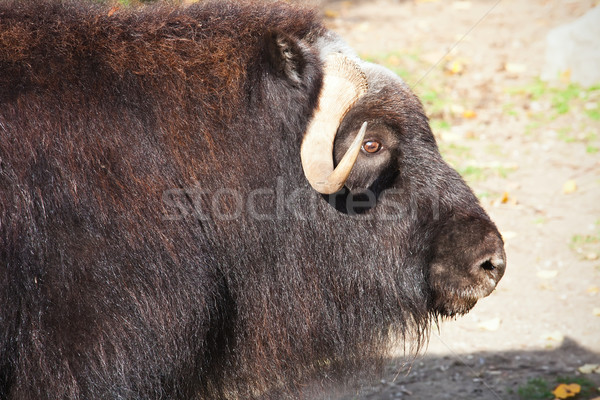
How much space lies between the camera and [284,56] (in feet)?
8.42

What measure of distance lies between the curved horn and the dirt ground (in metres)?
1.42

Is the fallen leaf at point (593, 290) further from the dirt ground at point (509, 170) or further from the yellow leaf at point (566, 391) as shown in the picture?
the yellow leaf at point (566, 391)

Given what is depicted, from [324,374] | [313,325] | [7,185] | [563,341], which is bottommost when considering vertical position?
[563,341]

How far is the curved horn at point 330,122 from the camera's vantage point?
2.53 metres

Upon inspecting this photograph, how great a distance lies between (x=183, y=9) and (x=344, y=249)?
123cm

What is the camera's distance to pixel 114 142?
2438mm

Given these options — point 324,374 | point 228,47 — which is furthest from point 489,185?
point 228,47

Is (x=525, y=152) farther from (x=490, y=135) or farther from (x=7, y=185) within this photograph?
(x=7, y=185)

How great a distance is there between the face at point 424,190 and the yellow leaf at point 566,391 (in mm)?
1222

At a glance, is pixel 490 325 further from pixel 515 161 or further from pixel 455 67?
pixel 455 67

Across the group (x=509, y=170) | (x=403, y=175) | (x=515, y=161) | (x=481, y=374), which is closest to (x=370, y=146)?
(x=403, y=175)

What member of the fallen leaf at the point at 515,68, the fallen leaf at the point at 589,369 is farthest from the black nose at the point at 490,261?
the fallen leaf at the point at 515,68

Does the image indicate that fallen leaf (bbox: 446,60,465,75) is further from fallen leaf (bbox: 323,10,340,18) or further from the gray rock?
fallen leaf (bbox: 323,10,340,18)

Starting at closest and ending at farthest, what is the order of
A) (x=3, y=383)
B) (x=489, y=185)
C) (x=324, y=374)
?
(x=3, y=383) → (x=324, y=374) → (x=489, y=185)
